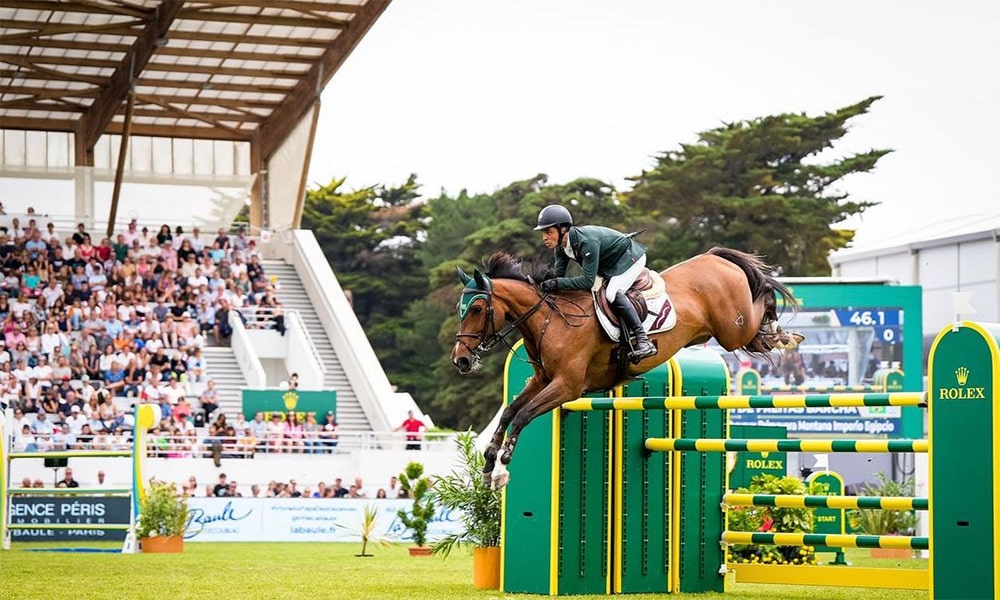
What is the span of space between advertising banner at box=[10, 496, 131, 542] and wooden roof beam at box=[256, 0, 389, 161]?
42.0 ft

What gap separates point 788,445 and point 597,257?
1.61 m

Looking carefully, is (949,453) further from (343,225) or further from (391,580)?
(343,225)

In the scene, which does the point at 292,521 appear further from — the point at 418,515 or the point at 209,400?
the point at 418,515

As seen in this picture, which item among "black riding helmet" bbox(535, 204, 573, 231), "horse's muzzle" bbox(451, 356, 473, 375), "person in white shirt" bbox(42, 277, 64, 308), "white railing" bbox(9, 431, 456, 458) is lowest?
"white railing" bbox(9, 431, 456, 458)

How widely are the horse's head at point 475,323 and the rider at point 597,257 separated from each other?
42cm

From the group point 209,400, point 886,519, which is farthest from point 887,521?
point 209,400

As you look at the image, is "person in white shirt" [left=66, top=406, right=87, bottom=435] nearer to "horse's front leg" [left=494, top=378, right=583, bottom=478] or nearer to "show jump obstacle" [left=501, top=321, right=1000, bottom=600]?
"show jump obstacle" [left=501, top=321, right=1000, bottom=600]

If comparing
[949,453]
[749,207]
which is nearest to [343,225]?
[749,207]

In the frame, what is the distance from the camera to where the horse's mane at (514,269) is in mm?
8773

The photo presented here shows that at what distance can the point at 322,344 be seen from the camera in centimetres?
3003

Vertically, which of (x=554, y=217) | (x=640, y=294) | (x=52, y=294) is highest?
(x=52, y=294)

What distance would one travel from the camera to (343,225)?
51.7m

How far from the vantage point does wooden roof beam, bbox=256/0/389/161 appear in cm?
2838

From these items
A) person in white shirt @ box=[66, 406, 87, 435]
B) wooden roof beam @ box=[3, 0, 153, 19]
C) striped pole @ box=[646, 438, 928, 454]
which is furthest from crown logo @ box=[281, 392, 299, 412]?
striped pole @ box=[646, 438, 928, 454]
